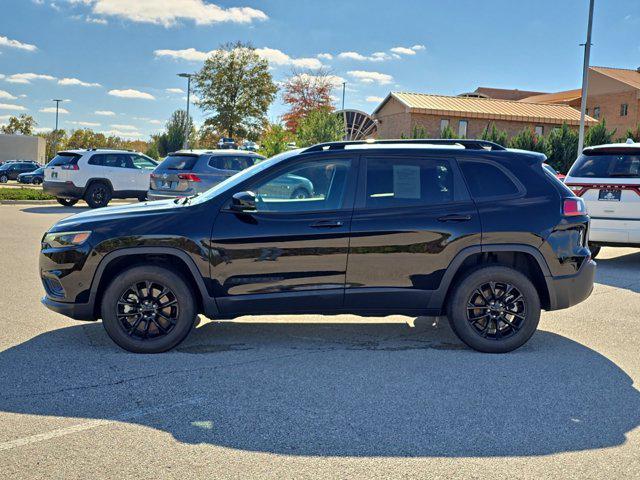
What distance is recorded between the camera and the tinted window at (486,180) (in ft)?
19.0

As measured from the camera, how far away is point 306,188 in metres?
5.70

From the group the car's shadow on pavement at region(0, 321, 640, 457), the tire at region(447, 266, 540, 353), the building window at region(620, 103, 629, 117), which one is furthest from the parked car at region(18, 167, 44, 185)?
the tire at region(447, 266, 540, 353)

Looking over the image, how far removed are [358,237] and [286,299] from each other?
0.78m

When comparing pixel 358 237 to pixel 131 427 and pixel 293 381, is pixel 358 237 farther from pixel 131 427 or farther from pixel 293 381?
pixel 131 427

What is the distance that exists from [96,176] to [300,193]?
1587 cm

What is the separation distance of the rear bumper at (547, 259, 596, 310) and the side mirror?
2585mm

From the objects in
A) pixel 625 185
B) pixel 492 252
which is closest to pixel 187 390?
pixel 492 252

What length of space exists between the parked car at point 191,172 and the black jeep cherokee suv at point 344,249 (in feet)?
30.0

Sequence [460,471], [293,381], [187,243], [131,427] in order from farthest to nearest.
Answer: [187,243], [293,381], [131,427], [460,471]

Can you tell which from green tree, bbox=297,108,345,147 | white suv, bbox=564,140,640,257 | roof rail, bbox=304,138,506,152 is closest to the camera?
roof rail, bbox=304,138,506,152

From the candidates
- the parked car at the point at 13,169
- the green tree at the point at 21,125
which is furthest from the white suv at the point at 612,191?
the green tree at the point at 21,125

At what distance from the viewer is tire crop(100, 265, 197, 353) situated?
5426 millimetres

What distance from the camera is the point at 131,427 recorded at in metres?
3.96

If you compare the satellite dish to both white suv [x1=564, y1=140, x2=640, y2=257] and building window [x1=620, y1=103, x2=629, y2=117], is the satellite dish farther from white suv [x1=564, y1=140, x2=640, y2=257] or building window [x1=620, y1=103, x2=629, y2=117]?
white suv [x1=564, y1=140, x2=640, y2=257]
